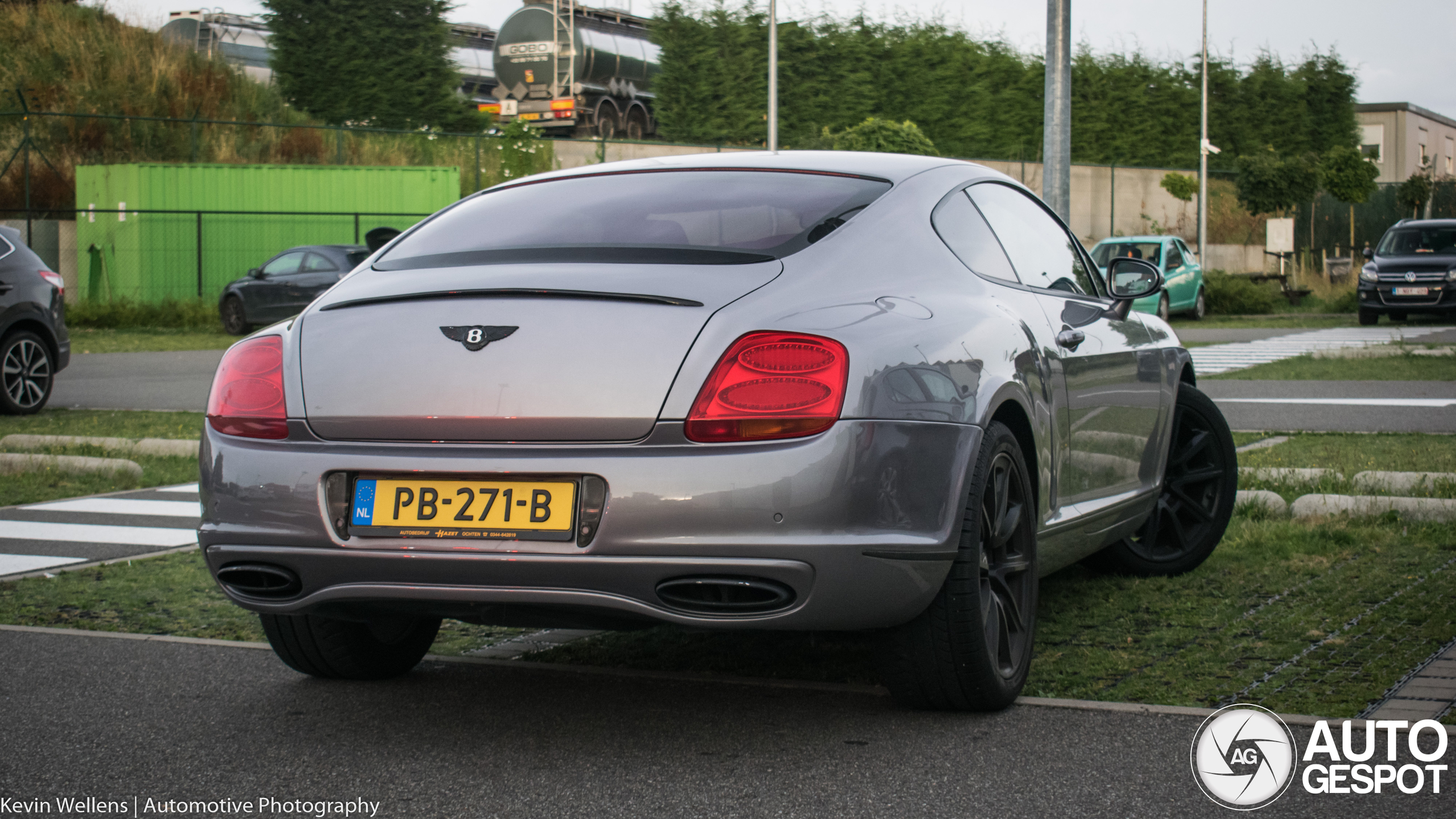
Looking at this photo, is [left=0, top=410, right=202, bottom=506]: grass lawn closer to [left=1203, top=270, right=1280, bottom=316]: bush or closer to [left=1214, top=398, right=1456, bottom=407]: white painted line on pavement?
[left=1214, top=398, right=1456, bottom=407]: white painted line on pavement

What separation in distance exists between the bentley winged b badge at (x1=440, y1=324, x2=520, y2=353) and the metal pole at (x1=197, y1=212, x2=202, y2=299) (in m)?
26.4

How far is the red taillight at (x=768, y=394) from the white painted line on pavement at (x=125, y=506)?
4.88 metres

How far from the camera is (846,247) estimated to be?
3.66 metres

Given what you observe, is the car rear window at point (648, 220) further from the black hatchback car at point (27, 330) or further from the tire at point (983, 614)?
the black hatchback car at point (27, 330)

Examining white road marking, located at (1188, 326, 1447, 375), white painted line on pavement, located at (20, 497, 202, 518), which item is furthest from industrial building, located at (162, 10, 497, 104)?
white painted line on pavement, located at (20, 497, 202, 518)

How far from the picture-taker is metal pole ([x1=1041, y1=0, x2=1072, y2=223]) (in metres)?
11.0

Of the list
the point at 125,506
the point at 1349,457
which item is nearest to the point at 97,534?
the point at 125,506

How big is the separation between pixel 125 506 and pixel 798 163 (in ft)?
16.0

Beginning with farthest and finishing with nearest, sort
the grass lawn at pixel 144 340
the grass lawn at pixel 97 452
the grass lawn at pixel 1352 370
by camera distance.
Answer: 1. the grass lawn at pixel 144 340
2. the grass lawn at pixel 1352 370
3. the grass lawn at pixel 97 452

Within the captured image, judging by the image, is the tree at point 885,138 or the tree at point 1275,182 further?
the tree at point 1275,182

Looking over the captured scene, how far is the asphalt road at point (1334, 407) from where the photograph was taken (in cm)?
1059

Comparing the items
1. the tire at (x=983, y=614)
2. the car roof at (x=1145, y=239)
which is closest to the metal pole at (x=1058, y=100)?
the tire at (x=983, y=614)

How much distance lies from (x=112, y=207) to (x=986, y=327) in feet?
89.6

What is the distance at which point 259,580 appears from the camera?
140 inches
